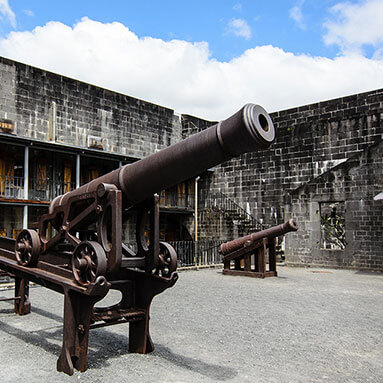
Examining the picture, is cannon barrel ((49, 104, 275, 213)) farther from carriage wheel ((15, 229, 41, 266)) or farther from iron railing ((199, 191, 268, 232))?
iron railing ((199, 191, 268, 232))

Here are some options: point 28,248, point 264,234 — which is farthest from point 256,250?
point 28,248

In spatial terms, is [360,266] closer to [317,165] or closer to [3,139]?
[317,165]

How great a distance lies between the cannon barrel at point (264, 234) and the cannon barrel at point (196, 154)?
750 centimetres

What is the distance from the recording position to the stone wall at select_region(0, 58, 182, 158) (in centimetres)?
1563

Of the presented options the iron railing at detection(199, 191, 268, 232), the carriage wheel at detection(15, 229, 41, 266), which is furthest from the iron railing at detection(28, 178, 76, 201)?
the carriage wheel at detection(15, 229, 41, 266)

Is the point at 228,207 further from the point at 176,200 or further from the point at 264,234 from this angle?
the point at 264,234

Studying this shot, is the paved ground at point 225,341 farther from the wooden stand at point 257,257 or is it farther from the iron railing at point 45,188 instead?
the iron railing at point 45,188

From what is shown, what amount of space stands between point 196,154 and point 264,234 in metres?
8.31

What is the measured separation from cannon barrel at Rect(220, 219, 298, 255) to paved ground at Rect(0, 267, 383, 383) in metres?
2.36

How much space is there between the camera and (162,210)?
1841 cm

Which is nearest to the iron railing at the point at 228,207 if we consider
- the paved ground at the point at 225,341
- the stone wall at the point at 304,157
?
the stone wall at the point at 304,157

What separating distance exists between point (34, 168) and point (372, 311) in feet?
41.6

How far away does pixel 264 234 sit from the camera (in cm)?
1178

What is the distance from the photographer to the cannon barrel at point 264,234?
11266 mm
